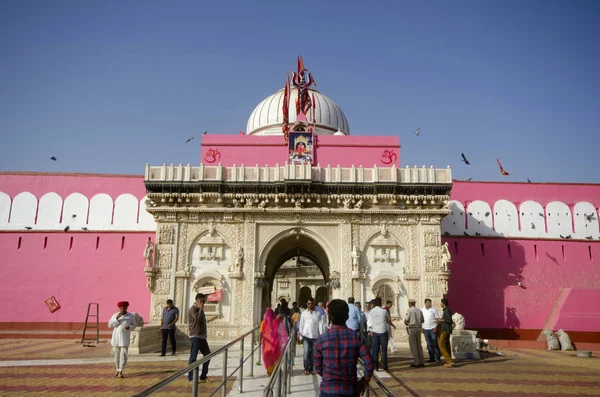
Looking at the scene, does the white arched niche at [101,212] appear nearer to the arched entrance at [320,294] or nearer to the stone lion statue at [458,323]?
the stone lion statue at [458,323]

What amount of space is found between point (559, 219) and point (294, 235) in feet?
37.1

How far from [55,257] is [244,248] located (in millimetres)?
8072

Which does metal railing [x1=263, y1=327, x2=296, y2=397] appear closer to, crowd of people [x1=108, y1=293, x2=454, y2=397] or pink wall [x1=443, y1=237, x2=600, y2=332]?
crowd of people [x1=108, y1=293, x2=454, y2=397]

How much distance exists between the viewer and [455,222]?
2025 centimetres

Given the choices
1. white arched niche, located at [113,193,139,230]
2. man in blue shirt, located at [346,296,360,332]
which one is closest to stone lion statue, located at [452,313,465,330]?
man in blue shirt, located at [346,296,360,332]

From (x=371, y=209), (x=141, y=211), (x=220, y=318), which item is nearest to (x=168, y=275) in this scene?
(x=220, y=318)

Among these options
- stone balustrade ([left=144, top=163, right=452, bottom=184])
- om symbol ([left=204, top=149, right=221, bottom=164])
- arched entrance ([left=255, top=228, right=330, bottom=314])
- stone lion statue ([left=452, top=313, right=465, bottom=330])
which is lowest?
stone lion statue ([left=452, top=313, right=465, bottom=330])

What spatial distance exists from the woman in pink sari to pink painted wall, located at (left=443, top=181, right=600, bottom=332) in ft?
37.3

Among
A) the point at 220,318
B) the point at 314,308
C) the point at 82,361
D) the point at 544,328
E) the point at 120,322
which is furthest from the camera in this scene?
the point at 544,328

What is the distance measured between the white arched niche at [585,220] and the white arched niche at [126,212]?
60.1ft

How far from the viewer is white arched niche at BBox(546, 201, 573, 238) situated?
20.1 metres

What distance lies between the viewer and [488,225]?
66.6ft

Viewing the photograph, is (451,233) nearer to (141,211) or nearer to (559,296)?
(559,296)

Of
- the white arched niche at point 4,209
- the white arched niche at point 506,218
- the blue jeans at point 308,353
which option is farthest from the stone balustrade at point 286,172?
the blue jeans at point 308,353
